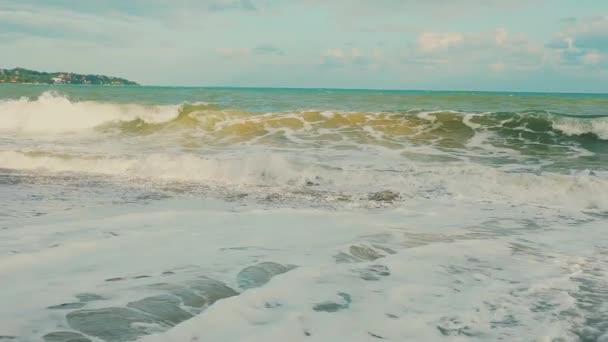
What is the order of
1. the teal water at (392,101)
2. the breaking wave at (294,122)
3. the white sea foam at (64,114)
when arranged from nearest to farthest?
the breaking wave at (294,122) < the white sea foam at (64,114) < the teal water at (392,101)

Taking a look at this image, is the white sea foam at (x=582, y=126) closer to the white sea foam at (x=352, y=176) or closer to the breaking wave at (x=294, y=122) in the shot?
the breaking wave at (x=294, y=122)

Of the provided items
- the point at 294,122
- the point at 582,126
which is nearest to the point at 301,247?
the point at 294,122

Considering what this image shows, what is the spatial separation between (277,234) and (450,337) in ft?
10.00

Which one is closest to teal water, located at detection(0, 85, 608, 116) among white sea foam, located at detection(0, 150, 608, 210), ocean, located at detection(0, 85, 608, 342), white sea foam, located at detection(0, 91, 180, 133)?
white sea foam, located at detection(0, 91, 180, 133)

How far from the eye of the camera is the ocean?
12.1 ft

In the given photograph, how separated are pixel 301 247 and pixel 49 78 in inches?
5939

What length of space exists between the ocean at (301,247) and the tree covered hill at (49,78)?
429 feet

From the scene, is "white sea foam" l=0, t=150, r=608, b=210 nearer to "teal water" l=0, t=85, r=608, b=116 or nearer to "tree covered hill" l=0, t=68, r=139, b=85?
"teal water" l=0, t=85, r=608, b=116

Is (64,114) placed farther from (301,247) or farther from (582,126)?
(301,247)

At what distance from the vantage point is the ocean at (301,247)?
370cm

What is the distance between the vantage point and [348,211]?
779 centimetres

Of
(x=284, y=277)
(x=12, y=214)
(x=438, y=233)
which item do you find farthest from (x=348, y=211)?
(x=12, y=214)

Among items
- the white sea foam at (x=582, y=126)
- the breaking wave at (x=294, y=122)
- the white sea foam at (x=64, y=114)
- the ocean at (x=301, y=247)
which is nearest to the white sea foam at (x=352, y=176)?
the ocean at (x=301, y=247)

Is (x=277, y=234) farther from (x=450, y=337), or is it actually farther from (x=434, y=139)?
(x=434, y=139)
